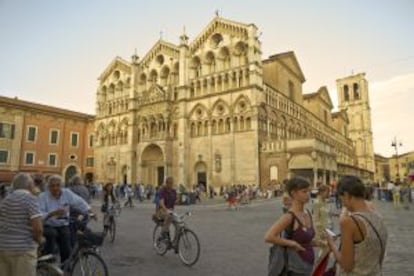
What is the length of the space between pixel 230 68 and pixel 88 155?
88.1 ft

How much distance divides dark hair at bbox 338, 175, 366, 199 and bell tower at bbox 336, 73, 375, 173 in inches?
3054

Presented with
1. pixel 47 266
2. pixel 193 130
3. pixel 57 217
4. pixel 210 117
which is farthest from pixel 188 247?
pixel 193 130

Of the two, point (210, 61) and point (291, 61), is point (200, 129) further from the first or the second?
point (291, 61)

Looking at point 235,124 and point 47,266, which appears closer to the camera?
point 47,266

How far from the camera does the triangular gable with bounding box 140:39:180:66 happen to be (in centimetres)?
4141

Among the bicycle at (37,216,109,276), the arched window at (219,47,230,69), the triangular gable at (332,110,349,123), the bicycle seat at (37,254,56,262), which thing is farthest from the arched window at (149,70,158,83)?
the triangular gable at (332,110,349,123)

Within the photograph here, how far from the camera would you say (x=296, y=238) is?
3.17 m

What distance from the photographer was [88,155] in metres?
48.5

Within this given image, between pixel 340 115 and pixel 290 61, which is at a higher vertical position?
pixel 290 61

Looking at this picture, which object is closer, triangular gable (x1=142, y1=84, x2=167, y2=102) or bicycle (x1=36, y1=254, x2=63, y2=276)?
bicycle (x1=36, y1=254, x2=63, y2=276)

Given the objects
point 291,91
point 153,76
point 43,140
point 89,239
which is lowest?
point 89,239

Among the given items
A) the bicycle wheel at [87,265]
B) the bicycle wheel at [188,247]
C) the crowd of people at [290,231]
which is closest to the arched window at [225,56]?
the bicycle wheel at [188,247]

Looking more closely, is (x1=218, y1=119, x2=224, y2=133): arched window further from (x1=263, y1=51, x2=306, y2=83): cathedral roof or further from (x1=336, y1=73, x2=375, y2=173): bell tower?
(x1=336, y1=73, x2=375, y2=173): bell tower

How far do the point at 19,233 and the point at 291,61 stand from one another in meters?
44.4
